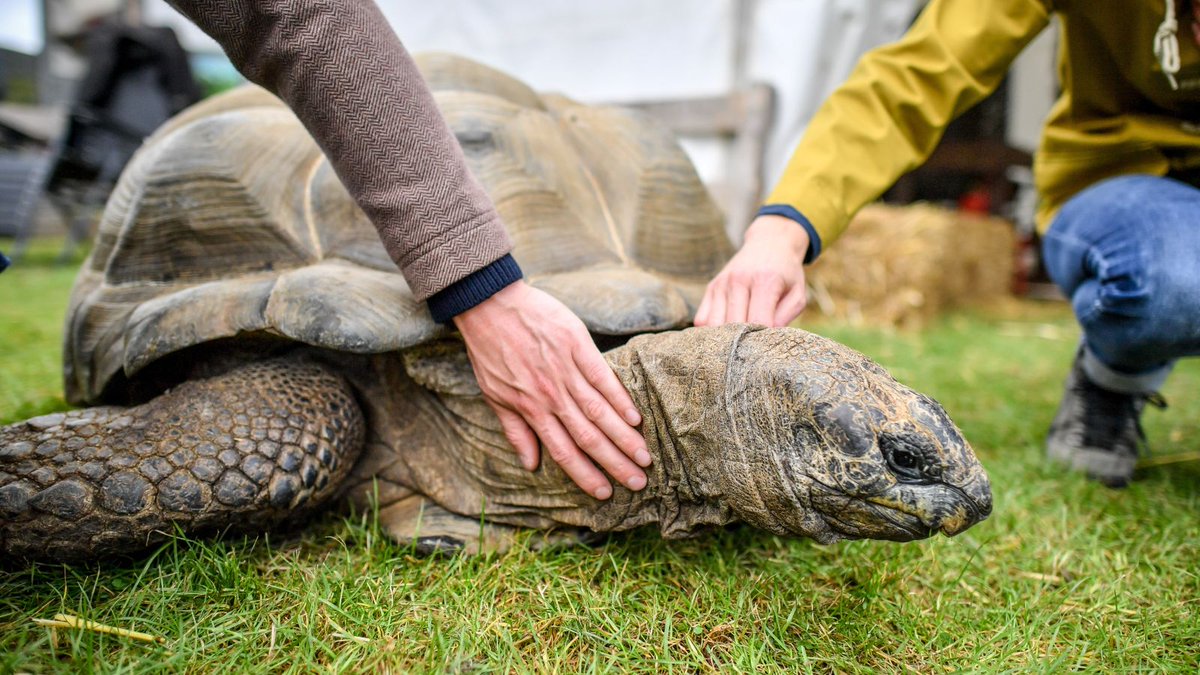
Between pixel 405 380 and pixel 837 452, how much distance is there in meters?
0.96

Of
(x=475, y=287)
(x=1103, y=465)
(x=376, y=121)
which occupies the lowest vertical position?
(x=1103, y=465)

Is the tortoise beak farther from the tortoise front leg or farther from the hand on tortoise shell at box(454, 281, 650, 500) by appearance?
the tortoise front leg

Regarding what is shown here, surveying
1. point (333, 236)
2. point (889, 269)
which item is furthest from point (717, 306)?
point (889, 269)

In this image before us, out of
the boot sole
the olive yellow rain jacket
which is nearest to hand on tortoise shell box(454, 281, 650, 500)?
the olive yellow rain jacket

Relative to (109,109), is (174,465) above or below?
above

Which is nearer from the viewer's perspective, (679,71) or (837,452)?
(837,452)

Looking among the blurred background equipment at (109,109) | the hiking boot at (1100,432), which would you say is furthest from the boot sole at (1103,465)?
the blurred background equipment at (109,109)

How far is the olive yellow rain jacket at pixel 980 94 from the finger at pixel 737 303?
0.26 meters

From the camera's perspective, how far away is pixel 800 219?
65.6 inches

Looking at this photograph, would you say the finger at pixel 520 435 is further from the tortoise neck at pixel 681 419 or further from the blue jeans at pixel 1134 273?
the blue jeans at pixel 1134 273

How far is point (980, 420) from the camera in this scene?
2.77 m

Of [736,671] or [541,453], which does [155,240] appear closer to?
[541,453]

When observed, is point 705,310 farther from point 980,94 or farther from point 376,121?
point 980,94

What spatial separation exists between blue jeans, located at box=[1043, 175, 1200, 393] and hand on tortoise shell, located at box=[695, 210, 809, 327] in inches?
35.7
